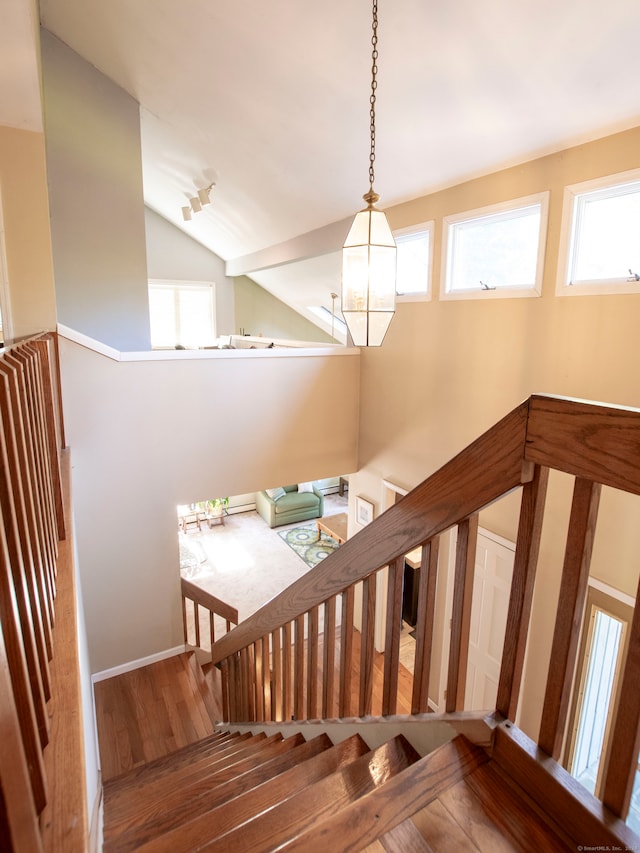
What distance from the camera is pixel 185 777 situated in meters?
2.15

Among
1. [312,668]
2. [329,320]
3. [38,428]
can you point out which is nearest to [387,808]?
[312,668]

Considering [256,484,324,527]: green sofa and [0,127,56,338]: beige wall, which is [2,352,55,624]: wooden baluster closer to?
[0,127,56,338]: beige wall

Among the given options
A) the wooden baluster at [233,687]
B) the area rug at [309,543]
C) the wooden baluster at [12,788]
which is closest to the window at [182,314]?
the area rug at [309,543]

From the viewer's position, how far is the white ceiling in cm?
230

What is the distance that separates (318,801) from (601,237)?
3040 millimetres

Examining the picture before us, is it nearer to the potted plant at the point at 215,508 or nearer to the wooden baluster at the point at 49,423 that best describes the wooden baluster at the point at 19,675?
the wooden baluster at the point at 49,423

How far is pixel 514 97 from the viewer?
2621 millimetres

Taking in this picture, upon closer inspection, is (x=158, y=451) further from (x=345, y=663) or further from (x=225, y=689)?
(x=345, y=663)

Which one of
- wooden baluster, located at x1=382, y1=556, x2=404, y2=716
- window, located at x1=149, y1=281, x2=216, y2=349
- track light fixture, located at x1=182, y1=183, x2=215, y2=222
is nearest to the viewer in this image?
wooden baluster, located at x1=382, y1=556, x2=404, y2=716

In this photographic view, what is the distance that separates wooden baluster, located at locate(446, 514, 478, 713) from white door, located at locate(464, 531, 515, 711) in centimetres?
245

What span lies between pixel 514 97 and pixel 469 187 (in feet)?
2.66

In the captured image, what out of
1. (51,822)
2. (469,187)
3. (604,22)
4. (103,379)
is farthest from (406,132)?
(51,822)

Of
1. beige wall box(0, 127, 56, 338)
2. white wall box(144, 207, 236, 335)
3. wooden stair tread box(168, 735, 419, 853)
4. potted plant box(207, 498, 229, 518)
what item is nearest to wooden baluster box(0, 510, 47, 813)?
wooden stair tread box(168, 735, 419, 853)

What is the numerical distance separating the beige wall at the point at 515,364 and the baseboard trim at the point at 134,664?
2663 mm
